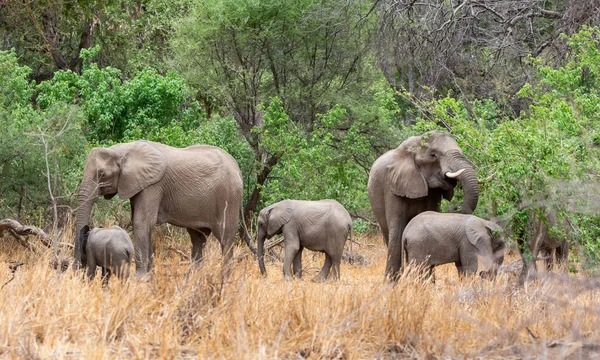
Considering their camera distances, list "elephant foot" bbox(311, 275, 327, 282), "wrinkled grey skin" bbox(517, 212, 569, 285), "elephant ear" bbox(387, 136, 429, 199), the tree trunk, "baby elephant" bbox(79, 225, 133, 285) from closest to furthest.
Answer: "wrinkled grey skin" bbox(517, 212, 569, 285) < "baby elephant" bbox(79, 225, 133, 285) < "elephant ear" bbox(387, 136, 429, 199) < "elephant foot" bbox(311, 275, 327, 282) < the tree trunk

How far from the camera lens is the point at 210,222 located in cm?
1231

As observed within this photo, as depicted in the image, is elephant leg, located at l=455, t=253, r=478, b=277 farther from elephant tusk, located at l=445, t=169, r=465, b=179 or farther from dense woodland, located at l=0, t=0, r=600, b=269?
elephant tusk, located at l=445, t=169, r=465, b=179

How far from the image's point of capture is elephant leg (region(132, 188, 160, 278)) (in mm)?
11180

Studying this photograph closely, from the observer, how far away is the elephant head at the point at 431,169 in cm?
1035

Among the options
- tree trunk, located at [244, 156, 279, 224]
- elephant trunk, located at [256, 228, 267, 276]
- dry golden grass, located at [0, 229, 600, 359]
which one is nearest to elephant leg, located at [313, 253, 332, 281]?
elephant trunk, located at [256, 228, 267, 276]

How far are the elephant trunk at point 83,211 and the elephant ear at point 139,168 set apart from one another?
39cm

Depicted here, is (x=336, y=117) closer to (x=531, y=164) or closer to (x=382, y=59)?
(x=382, y=59)

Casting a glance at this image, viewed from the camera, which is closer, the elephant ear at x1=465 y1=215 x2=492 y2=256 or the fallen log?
the elephant ear at x1=465 y1=215 x2=492 y2=256

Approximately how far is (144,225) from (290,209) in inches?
103

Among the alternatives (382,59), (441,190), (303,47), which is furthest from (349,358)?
(303,47)

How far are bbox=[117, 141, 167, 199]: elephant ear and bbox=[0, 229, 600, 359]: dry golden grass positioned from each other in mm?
3122

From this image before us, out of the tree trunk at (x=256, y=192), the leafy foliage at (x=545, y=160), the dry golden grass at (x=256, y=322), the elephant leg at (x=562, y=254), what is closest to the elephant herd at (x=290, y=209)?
the leafy foliage at (x=545, y=160)

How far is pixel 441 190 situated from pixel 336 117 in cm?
659

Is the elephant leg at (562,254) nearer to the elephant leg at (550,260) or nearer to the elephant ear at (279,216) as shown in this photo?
the elephant leg at (550,260)
